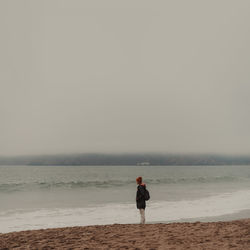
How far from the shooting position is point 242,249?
6.17m

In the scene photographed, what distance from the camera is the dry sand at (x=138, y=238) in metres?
6.93

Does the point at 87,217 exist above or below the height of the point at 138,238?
below

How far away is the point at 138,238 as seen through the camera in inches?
308

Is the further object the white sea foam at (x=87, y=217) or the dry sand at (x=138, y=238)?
the white sea foam at (x=87, y=217)

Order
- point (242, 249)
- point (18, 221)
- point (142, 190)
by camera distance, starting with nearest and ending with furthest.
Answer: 1. point (242, 249)
2. point (142, 190)
3. point (18, 221)

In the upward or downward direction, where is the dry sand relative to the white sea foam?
upward

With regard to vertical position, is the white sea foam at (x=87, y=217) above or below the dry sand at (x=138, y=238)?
below

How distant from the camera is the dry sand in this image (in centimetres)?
693

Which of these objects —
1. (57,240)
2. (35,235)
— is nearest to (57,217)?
(35,235)

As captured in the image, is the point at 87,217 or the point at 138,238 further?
the point at 87,217

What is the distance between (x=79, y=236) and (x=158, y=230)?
104 inches

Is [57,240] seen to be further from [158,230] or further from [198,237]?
[198,237]

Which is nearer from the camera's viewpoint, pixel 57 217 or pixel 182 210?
pixel 57 217

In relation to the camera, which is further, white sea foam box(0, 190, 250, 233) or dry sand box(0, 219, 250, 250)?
white sea foam box(0, 190, 250, 233)
